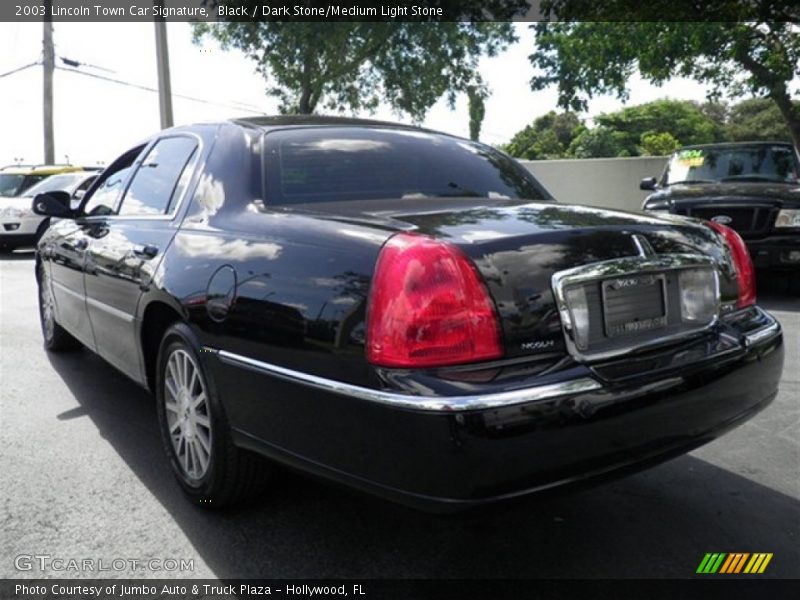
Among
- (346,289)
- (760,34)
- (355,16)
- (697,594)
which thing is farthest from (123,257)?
(355,16)

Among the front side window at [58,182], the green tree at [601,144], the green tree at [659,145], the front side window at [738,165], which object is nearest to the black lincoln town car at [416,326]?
the front side window at [738,165]

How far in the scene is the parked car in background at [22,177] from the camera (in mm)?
15109

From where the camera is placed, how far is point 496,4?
19.2m

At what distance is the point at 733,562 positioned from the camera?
8.27 ft

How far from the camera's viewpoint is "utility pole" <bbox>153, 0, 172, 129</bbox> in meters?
16.3

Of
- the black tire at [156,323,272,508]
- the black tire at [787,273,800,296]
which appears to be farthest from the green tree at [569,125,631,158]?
the black tire at [156,323,272,508]

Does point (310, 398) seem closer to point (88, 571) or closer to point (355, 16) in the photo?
point (88, 571)

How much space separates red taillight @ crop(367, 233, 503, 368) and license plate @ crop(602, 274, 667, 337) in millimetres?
429

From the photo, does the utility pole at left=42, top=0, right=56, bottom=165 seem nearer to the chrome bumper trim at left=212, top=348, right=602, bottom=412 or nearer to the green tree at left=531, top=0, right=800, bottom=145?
the green tree at left=531, top=0, right=800, bottom=145

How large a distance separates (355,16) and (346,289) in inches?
728

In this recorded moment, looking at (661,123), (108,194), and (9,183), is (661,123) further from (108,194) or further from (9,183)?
(108,194)

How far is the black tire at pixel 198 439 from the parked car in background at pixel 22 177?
44.7 feet

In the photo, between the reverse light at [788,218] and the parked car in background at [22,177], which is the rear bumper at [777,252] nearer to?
the reverse light at [788,218]

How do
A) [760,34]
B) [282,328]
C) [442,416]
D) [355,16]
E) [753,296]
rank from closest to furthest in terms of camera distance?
1. [442,416]
2. [282,328]
3. [753,296]
4. [760,34]
5. [355,16]
